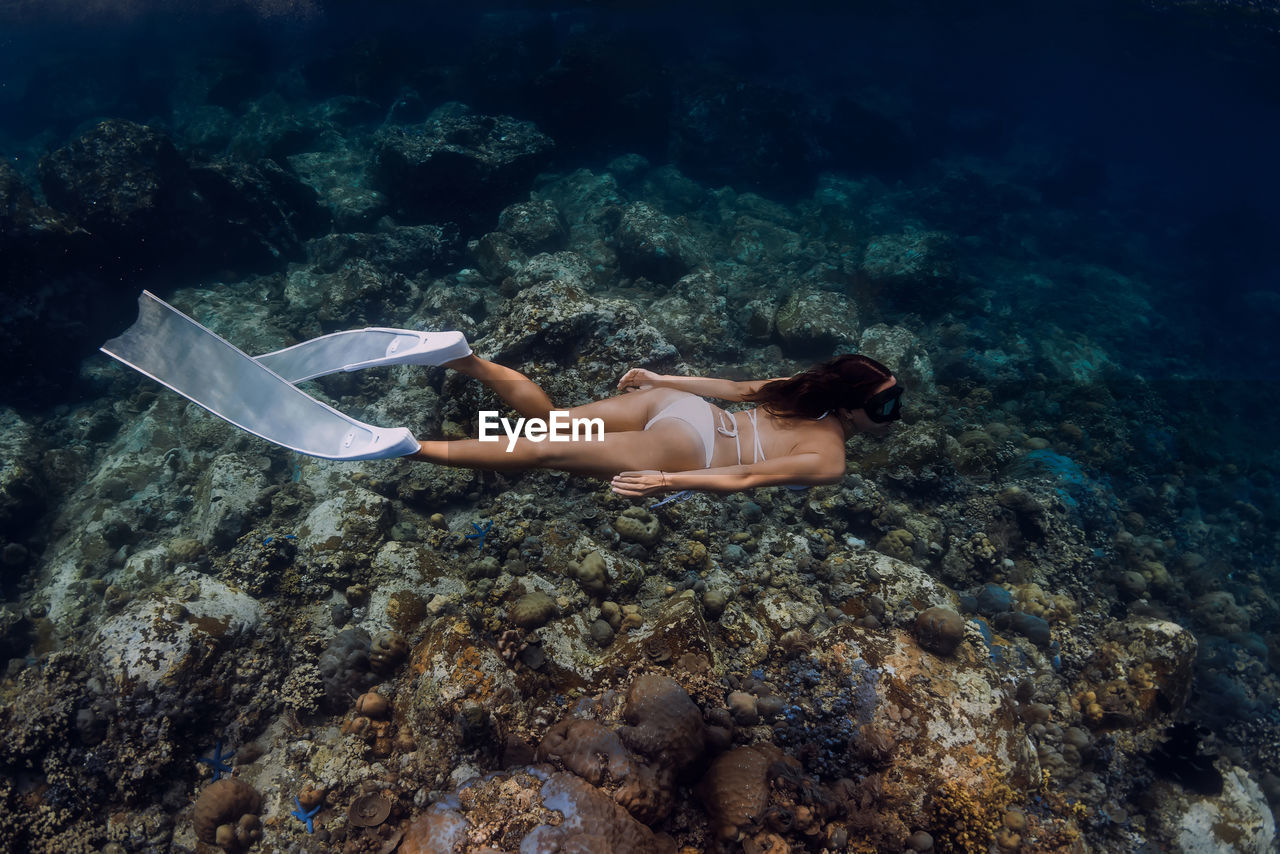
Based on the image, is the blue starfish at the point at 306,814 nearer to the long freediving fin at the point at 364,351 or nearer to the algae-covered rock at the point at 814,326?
the long freediving fin at the point at 364,351

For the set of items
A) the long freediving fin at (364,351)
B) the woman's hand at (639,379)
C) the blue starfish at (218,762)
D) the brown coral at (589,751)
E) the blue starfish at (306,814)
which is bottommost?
the blue starfish at (218,762)

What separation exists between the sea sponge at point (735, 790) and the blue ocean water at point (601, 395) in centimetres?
5

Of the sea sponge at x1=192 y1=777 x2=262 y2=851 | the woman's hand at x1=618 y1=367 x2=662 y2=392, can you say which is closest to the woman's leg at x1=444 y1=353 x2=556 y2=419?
the woman's hand at x1=618 y1=367 x2=662 y2=392

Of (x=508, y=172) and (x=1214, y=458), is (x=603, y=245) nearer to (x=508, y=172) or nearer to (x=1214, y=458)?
(x=508, y=172)

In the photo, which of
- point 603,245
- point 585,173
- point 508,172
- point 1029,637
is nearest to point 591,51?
point 585,173

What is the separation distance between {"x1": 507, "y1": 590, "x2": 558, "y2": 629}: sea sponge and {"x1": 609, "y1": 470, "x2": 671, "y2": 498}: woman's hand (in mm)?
1705

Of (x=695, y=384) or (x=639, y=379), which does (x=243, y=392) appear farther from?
(x=695, y=384)

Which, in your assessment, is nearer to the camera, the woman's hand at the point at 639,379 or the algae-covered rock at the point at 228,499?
the woman's hand at the point at 639,379

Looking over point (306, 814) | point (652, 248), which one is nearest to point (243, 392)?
point (306, 814)

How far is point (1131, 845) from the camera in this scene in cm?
444

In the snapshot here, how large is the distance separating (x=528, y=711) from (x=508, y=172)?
13.2 metres

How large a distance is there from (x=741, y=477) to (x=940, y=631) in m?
2.67

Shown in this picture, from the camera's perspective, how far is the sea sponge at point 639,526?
5.33 m

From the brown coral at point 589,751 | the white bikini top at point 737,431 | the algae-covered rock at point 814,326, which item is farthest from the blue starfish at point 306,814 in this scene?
the algae-covered rock at point 814,326
